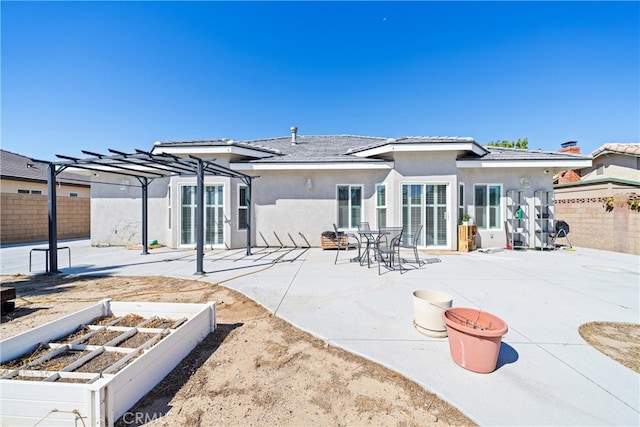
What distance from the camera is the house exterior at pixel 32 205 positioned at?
10461 millimetres

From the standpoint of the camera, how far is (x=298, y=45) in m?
11.7

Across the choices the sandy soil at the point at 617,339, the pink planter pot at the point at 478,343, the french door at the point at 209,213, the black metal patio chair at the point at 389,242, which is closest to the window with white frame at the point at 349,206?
the black metal patio chair at the point at 389,242

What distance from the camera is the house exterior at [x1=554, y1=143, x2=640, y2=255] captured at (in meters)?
8.29

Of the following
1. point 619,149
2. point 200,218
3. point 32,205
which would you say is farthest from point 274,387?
point 619,149

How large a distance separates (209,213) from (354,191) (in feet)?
18.5

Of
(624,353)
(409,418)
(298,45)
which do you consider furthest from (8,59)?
(624,353)

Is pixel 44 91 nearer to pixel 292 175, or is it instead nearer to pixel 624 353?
pixel 292 175

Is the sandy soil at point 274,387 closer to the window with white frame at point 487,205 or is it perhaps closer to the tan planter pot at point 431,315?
the tan planter pot at point 431,315

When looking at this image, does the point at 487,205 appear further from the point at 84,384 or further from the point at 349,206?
the point at 84,384

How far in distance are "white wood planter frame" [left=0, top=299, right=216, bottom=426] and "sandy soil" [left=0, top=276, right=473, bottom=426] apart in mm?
133

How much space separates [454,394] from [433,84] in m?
14.9

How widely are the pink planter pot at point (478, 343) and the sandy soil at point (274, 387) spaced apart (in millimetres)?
602

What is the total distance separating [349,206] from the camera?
375 inches

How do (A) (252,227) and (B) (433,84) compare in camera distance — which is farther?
(B) (433,84)
